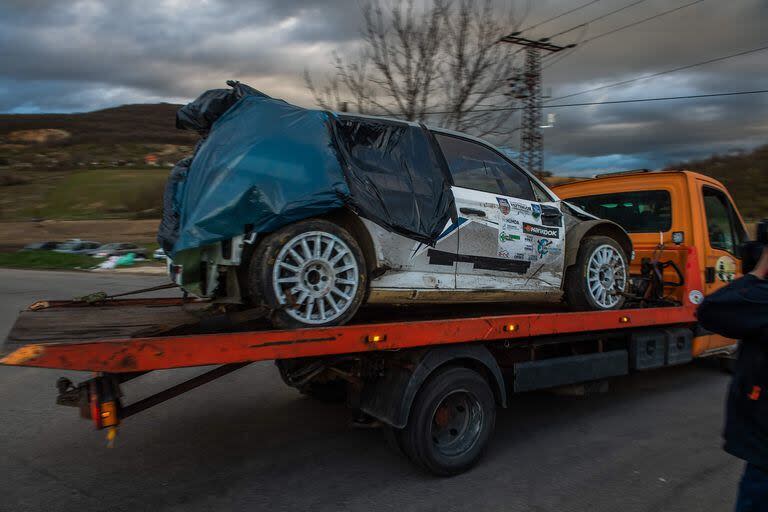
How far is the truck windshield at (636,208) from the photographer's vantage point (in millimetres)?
6332

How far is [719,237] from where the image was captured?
6.44 metres

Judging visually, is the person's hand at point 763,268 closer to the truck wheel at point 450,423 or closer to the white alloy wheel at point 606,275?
the truck wheel at point 450,423

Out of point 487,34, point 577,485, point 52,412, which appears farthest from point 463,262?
point 487,34

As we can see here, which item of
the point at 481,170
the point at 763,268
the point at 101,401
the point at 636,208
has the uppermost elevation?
the point at 481,170

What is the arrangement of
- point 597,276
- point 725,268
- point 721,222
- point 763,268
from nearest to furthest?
point 763,268 → point 597,276 → point 725,268 → point 721,222

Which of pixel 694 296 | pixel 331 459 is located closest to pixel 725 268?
pixel 694 296

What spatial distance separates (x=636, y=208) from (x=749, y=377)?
4767 millimetres

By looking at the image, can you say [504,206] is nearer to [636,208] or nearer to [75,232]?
[636,208]

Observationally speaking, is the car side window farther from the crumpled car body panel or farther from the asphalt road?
the asphalt road

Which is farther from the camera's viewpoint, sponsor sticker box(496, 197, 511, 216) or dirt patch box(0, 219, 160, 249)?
dirt patch box(0, 219, 160, 249)

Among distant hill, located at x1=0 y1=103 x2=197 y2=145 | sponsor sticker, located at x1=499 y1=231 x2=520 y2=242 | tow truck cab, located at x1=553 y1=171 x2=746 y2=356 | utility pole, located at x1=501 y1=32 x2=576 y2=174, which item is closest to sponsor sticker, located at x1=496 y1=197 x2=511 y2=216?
sponsor sticker, located at x1=499 y1=231 x2=520 y2=242

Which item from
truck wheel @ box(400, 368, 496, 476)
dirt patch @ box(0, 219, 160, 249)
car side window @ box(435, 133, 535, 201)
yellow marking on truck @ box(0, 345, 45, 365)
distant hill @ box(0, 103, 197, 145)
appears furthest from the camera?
distant hill @ box(0, 103, 197, 145)

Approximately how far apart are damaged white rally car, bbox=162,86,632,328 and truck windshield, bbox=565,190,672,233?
0.96 meters

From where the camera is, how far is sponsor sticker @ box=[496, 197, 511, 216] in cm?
467
